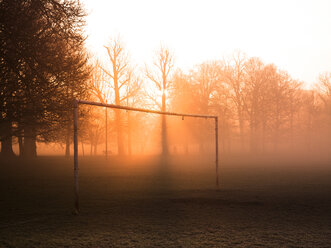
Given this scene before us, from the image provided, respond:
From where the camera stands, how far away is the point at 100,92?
35.0 m

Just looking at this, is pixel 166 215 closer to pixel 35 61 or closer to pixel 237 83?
pixel 35 61

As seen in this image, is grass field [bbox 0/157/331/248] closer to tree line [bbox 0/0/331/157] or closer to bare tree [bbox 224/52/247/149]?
tree line [bbox 0/0/331/157]

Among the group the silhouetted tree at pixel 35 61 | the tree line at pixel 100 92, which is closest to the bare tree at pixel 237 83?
the tree line at pixel 100 92

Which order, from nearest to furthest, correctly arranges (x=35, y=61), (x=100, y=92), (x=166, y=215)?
(x=166, y=215)
(x=35, y=61)
(x=100, y=92)

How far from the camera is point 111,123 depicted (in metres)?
41.9

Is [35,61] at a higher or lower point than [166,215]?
higher

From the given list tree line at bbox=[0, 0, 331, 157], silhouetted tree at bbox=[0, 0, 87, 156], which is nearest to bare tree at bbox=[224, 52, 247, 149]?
tree line at bbox=[0, 0, 331, 157]

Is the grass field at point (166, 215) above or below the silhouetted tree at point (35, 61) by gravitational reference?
below

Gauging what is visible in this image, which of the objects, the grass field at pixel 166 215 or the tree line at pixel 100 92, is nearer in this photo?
the grass field at pixel 166 215

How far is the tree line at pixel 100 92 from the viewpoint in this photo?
1467 centimetres

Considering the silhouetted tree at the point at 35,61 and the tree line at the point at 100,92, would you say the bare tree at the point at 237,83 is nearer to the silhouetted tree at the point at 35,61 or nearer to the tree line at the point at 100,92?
the tree line at the point at 100,92

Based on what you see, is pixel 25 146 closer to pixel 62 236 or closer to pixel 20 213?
pixel 20 213

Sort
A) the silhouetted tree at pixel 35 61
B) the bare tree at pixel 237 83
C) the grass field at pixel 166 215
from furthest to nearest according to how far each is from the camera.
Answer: the bare tree at pixel 237 83
the silhouetted tree at pixel 35 61
the grass field at pixel 166 215

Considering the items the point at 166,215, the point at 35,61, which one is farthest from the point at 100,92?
the point at 166,215
